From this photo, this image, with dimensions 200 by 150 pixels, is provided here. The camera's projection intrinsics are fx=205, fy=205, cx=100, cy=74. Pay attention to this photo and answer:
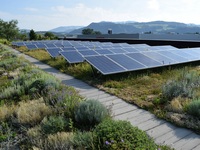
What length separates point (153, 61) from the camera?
30.1 ft

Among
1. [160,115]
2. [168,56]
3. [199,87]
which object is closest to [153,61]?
[168,56]

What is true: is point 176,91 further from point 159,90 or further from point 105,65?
point 105,65

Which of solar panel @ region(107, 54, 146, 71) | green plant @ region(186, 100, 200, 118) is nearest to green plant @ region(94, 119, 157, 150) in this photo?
green plant @ region(186, 100, 200, 118)

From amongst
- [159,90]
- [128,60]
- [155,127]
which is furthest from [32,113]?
[128,60]

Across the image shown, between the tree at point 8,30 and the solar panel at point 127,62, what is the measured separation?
52128 millimetres

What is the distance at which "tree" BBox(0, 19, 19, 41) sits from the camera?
54453 millimetres

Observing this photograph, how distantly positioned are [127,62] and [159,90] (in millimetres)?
2482

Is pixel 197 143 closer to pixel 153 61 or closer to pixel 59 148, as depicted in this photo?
pixel 59 148

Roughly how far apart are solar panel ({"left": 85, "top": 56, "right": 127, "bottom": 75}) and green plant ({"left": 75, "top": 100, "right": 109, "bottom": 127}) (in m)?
3.19

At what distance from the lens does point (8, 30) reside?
2194 inches

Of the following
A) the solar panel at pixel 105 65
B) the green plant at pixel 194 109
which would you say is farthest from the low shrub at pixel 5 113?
the green plant at pixel 194 109

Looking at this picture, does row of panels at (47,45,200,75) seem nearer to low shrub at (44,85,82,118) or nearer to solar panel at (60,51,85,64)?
solar panel at (60,51,85,64)

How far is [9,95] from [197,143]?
15.9 feet

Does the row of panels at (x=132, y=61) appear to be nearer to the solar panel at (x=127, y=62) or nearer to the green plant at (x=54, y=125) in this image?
the solar panel at (x=127, y=62)
